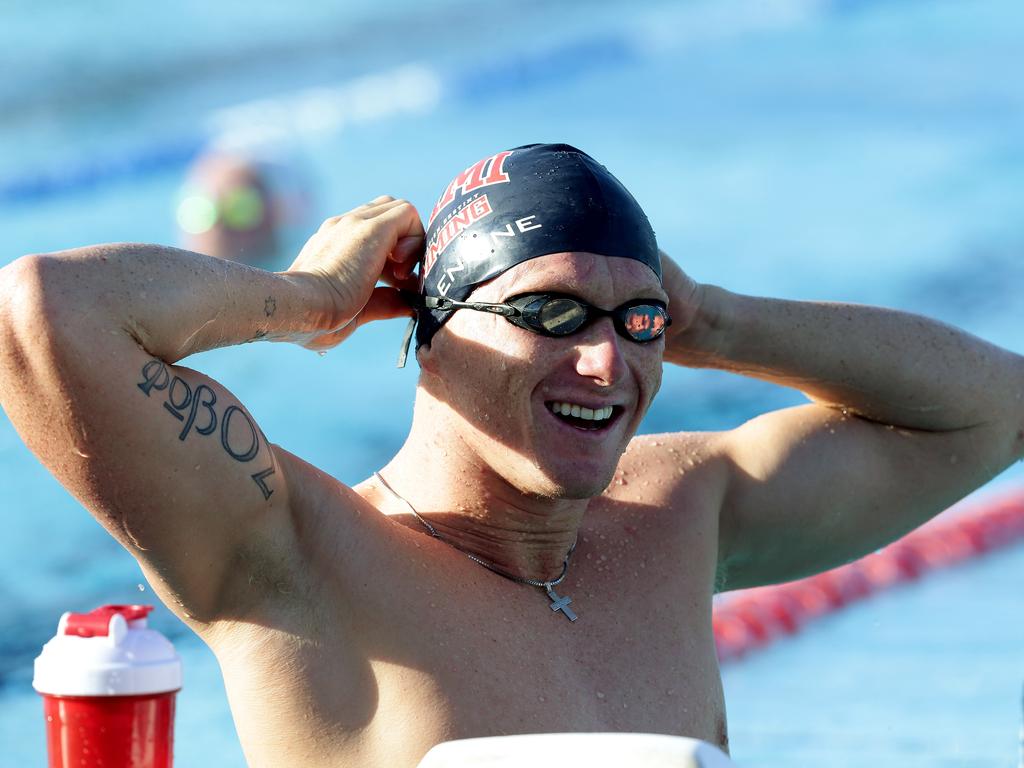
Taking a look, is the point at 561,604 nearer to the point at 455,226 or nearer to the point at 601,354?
the point at 601,354

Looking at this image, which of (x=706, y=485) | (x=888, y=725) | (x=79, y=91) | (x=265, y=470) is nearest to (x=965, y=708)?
(x=888, y=725)

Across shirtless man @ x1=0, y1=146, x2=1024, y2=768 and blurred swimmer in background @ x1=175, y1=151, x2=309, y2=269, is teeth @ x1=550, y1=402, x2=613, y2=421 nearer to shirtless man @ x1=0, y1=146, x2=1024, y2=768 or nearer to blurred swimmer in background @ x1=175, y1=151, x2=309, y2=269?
shirtless man @ x1=0, y1=146, x2=1024, y2=768

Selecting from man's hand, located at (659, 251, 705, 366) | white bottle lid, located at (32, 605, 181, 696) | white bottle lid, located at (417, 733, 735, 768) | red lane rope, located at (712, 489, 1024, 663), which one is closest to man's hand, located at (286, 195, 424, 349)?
man's hand, located at (659, 251, 705, 366)

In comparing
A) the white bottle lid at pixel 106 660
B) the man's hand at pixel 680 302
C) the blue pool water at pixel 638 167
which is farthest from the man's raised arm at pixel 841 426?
the blue pool water at pixel 638 167

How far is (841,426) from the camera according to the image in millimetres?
2678

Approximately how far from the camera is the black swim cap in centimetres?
214

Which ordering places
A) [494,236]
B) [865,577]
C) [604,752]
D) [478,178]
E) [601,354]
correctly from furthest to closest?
[865,577]
[478,178]
[494,236]
[601,354]
[604,752]

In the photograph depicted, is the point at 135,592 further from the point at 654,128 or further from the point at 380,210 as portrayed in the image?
the point at 654,128

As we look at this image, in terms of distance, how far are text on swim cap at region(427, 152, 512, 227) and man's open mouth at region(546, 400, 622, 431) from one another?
0.40m

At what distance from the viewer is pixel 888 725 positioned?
16.2 feet

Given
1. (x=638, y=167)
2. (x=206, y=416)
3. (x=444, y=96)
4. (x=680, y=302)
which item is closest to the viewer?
(x=206, y=416)

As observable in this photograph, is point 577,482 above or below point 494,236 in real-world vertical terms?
below

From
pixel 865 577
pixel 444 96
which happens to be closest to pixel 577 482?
pixel 865 577

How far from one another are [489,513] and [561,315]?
1.23 feet
